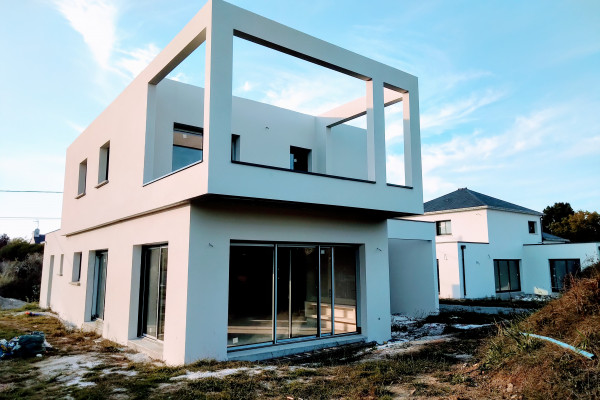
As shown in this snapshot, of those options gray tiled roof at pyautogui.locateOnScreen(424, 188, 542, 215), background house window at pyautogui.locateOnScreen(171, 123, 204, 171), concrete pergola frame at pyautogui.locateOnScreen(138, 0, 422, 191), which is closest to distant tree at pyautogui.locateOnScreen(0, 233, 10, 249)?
background house window at pyautogui.locateOnScreen(171, 123, 204, 171)

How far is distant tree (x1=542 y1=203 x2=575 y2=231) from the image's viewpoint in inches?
1596

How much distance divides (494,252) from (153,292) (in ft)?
65.9

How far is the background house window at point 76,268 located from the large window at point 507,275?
70.3ft

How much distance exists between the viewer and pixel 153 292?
28.6 feet

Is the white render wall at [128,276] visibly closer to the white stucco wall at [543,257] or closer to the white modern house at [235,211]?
the white modern house at [235,211]

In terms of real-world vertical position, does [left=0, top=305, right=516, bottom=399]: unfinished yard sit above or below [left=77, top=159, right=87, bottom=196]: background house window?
below

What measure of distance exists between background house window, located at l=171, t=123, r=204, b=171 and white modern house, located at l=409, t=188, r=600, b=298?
14818 mm

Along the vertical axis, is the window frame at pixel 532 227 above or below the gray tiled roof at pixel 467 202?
below

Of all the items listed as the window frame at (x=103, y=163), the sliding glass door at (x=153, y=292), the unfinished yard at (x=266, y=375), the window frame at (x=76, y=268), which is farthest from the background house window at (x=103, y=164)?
the unfinished yard at (x=266, y=375)

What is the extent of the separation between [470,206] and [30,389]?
23177mm

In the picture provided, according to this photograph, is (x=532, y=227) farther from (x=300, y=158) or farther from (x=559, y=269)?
(x=300, y=158)

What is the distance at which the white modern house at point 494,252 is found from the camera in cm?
2025

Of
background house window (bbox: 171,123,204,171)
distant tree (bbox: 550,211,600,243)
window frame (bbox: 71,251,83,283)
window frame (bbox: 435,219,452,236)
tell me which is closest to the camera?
background house window (bbox: 171,123,204,171)

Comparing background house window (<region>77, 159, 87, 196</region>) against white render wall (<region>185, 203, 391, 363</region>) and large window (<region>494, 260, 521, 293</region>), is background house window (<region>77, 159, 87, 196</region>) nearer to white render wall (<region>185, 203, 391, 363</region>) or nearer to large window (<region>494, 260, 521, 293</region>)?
white render wall (<region>185, 203, 391, 363</region>)
